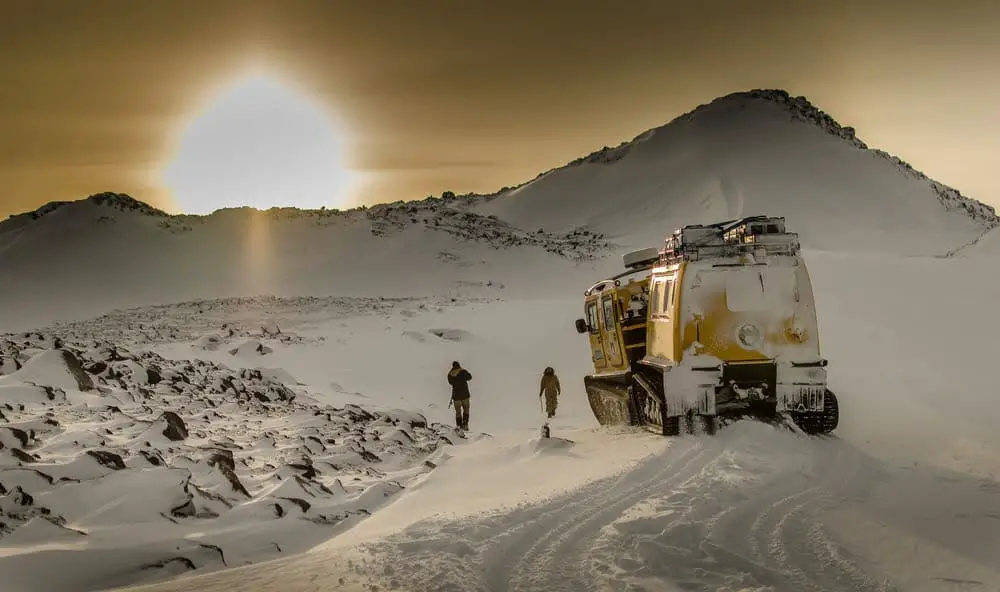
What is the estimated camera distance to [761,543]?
263 inches

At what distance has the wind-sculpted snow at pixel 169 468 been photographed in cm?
723

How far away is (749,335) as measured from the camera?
462 inches

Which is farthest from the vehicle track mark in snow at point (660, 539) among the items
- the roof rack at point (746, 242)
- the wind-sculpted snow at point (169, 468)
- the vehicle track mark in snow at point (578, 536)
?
the roof rack at point (746, 242)

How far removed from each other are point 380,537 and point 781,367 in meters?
6.63

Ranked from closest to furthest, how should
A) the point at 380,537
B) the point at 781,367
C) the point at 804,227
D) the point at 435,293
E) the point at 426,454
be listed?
the point at 380,537
the point at 781,367
the point at 426,454
the point at 435,293
the point at 804,227

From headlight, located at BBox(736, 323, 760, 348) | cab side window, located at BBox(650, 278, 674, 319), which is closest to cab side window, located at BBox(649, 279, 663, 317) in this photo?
cab side window, located at BBox(650, 278, 674, 319)

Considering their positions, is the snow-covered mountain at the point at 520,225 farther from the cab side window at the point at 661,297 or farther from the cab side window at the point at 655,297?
the cab side window at the point at 661,297

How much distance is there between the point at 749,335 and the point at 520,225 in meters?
103

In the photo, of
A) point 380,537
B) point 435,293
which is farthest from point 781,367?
point 435,293

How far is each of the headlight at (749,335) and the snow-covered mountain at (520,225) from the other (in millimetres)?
Answer: 43673

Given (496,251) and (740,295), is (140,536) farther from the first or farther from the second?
(496,251)

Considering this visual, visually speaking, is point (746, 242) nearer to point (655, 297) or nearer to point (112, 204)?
point (655, 297)

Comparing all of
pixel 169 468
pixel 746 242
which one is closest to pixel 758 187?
pixel 746 242

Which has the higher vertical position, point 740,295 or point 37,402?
point 740,295
